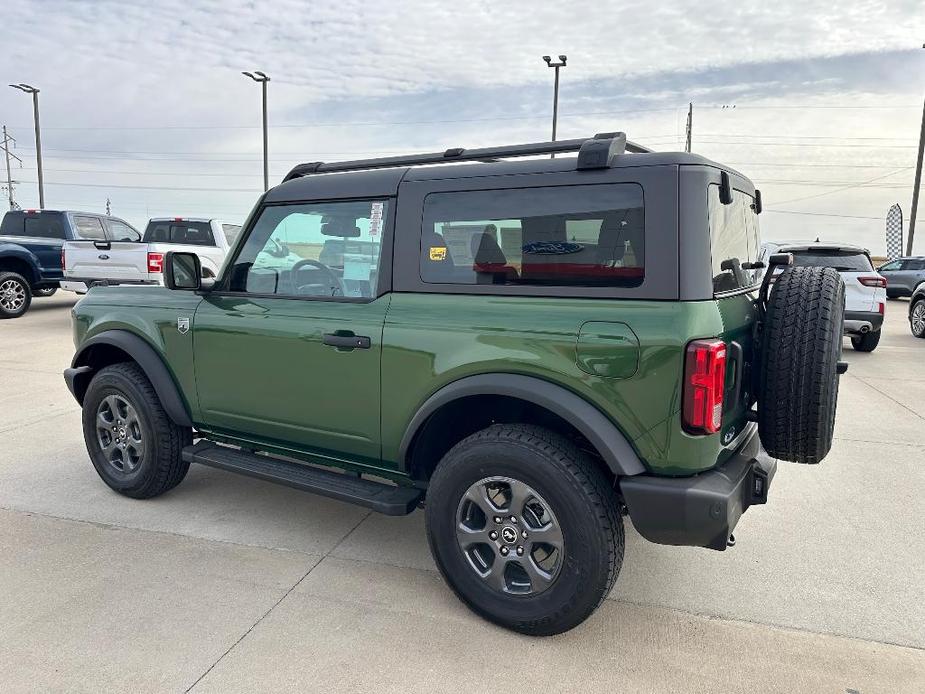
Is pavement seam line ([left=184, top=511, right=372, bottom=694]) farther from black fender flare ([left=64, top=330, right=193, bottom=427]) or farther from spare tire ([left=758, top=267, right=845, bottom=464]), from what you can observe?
spare tire ([left=758, top=267, right=845, bottom=464])

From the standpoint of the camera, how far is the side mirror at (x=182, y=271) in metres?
3.61

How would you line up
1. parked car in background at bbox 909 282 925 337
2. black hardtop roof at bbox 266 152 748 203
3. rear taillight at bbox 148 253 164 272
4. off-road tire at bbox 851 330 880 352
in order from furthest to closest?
parked car in background at bbox 909 282 925 337 → rear taillight at bbox 148 253 164 272 → off-road tire at bbox 851 330 880 352 → black hardtop roof at bbox 266 152 748 203

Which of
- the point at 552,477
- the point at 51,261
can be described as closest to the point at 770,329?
the point at 552,477

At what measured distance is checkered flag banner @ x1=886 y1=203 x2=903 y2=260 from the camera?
3406cm

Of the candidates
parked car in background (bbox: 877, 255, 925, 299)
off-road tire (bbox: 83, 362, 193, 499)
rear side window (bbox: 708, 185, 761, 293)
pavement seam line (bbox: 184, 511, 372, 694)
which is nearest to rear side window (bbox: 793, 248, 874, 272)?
rear side window (bbox: 708, 185, 761, 293)

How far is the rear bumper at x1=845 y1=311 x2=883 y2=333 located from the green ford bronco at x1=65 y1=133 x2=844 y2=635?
7190mm

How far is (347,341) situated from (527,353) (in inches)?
35.9

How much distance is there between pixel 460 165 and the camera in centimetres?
302

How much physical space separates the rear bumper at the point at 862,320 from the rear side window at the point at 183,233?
10552 mm

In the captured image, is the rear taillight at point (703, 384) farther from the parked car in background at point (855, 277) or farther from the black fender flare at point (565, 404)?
the parked car in background at point (855, 277)

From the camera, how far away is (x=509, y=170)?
112 inches

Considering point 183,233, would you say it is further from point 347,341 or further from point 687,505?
point 687,505

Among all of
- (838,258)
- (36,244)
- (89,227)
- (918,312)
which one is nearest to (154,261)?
(89,227)

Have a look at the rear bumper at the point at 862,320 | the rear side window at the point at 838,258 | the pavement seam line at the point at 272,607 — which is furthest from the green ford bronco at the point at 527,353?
the rear bumper at the point at 862,320
